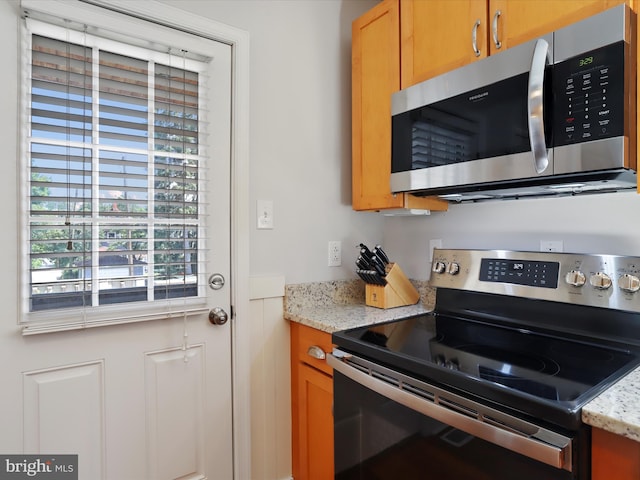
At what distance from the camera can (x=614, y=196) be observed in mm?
1293

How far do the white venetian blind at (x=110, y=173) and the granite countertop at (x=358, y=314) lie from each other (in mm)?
459

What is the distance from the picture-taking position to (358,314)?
1639 mm

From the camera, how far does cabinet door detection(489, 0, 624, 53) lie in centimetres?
108

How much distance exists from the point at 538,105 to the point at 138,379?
1592 millimetres

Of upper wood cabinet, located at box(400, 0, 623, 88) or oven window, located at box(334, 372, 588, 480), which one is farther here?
upper wood cabinet, located at box(400, 0, 623, 88)

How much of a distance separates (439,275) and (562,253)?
478mm

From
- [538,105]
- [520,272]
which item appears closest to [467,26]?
[538,105]

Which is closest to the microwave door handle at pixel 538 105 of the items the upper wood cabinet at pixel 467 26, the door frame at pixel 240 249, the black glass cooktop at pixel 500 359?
the upper wood cabinet at pixel 467 26

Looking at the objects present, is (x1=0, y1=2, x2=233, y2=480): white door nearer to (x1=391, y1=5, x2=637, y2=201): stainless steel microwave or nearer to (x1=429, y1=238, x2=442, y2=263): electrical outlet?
(x1=391, y1=5, x2=637, y2=201): stainless steel microwave

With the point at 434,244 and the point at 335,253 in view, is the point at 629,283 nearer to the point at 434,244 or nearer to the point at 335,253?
the point at 434,244

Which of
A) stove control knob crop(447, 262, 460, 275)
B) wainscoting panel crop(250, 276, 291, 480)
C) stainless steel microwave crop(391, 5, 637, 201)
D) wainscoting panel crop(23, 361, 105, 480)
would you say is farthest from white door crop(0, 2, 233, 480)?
stove control knob crop(447, 262, 460, 275)

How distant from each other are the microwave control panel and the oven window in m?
0.79

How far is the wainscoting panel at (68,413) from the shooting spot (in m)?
1.21

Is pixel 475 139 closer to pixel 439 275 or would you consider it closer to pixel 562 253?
pixel 562 253
